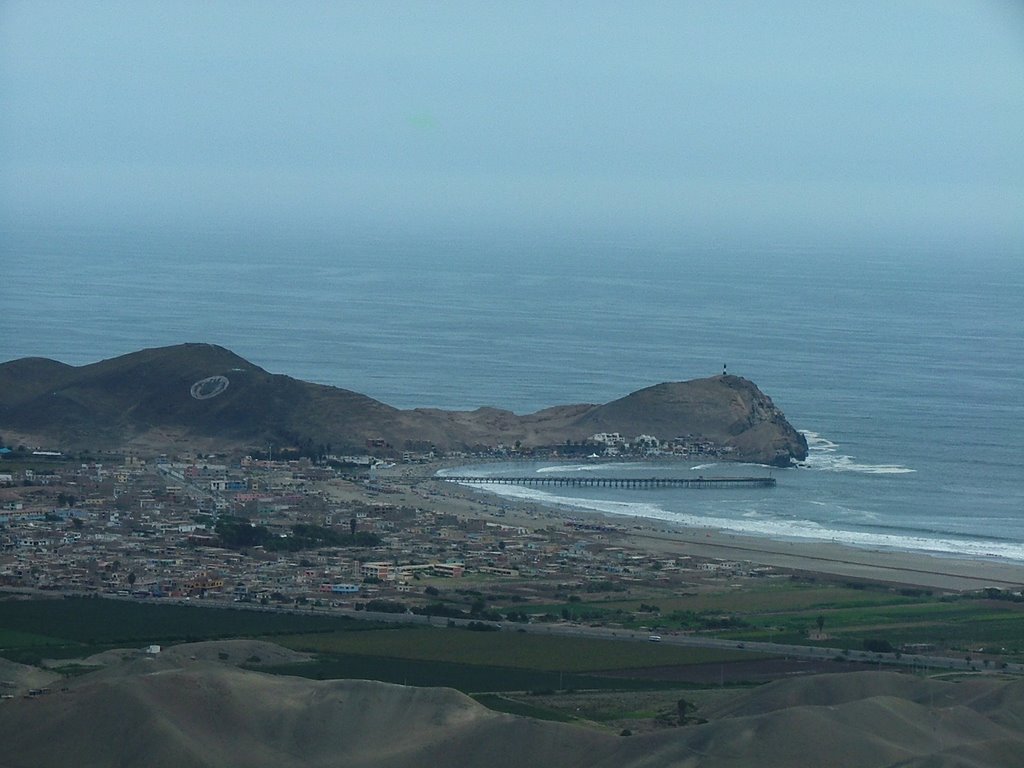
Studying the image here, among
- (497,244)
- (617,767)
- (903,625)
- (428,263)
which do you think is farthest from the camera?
(497,244)

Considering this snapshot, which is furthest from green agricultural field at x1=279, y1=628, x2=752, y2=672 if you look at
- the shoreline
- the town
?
the shoreline

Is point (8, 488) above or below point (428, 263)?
below

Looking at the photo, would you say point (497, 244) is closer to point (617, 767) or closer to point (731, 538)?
point (731, 538)

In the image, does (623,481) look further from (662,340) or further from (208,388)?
(662,340)

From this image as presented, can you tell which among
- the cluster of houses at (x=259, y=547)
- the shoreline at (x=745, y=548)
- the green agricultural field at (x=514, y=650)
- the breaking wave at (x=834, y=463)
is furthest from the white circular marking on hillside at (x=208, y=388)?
the green agricultural field at (x=514, y=650)

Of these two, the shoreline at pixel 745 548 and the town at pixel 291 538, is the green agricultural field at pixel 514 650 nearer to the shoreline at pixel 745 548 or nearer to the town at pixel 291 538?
the town at pixel 291 538

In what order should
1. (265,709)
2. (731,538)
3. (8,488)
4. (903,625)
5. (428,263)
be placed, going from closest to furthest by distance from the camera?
(265,709)
(903,625)
(731,538)
(8,488)
(428,263)

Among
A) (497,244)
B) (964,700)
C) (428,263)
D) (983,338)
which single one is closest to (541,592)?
(964,700)
